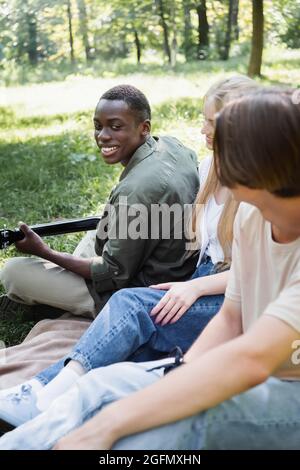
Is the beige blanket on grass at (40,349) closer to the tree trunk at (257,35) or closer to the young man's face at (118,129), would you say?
the young man's face at (118,129)

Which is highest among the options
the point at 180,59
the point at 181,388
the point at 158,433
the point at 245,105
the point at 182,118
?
the point at 245,105

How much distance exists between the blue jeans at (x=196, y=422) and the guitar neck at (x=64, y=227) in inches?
65.1

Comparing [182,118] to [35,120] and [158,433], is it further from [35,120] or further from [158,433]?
[158,433]

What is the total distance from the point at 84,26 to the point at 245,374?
70.3 feet

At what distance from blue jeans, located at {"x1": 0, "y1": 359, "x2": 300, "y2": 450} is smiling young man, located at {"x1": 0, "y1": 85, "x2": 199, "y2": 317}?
44.2 inches

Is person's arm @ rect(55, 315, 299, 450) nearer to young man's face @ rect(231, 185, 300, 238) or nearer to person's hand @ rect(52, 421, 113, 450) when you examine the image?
person's hand @ rect(52, 421, 113, 450)

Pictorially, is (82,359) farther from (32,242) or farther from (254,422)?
(32,242)

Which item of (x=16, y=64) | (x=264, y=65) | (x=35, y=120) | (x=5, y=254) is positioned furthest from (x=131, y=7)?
(x=5, y=254)

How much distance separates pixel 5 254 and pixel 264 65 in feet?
31.3

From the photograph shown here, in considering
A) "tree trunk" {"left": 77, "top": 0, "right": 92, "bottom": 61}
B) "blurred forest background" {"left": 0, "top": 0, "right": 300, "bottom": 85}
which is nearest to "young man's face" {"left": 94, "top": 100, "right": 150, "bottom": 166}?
"blurred forest background" {"left": 0, "top": 0, "right": 300, "bottom": 85}

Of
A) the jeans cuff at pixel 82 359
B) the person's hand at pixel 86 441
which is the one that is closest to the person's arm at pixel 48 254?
the jeans cuff at pixel 82 359

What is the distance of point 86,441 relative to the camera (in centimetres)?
154

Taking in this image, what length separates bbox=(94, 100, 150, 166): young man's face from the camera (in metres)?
3.07

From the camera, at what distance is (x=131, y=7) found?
58.9 feet
